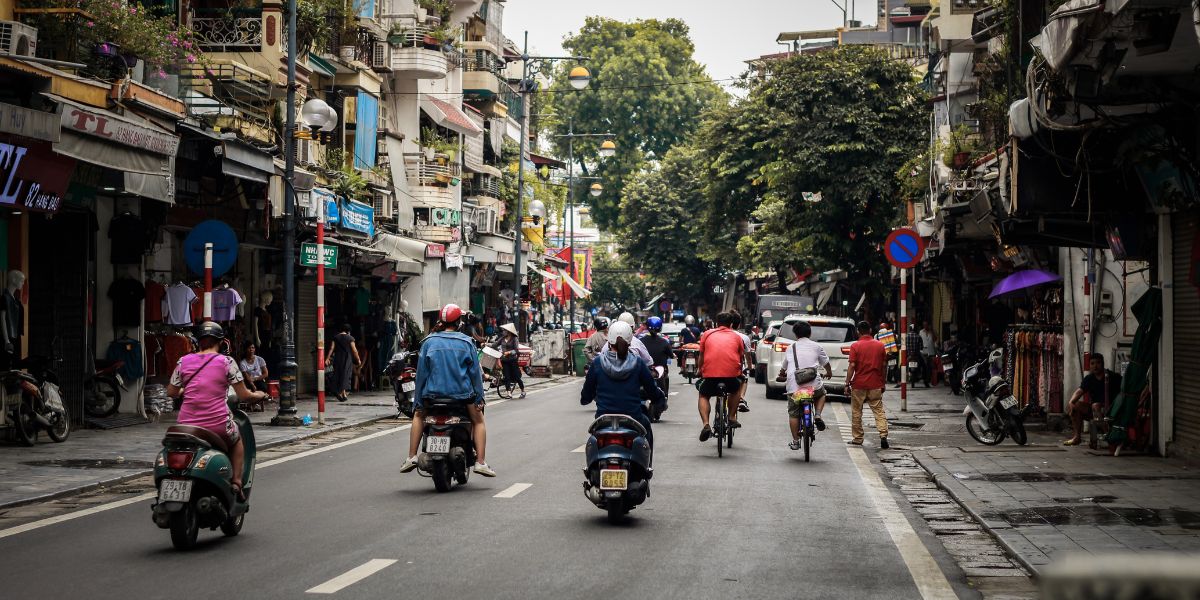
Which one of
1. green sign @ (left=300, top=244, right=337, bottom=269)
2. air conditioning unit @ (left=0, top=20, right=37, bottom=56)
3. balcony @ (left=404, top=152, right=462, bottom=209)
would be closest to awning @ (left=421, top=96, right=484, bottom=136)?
balcony @ (left=404, top=152, right=462, bottom=209)

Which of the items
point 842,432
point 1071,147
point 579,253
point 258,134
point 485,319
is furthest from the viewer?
point 579,253

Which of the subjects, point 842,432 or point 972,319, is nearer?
point 842,432

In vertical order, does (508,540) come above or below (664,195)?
below

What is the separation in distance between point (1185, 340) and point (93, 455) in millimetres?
13296

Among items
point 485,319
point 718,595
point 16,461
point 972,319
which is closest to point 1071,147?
point 718,595

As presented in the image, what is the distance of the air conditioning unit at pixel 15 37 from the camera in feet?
52.0

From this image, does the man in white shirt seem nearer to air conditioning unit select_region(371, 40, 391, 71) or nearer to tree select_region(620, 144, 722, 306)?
air conditioning unit select_region(371, 40, 391, 71)

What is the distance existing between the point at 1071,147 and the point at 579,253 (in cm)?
5914

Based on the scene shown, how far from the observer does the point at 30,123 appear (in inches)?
572

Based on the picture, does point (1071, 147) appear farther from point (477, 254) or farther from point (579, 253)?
point (579, 253)

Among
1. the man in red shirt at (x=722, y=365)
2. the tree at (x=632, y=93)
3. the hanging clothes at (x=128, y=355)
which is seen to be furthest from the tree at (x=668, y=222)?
the man in red shirt at (x=722, y=365)

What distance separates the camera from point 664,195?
77.6 m

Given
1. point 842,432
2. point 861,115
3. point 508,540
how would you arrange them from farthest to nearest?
1. point 861,115
2. point 842,432
3. point 508,540

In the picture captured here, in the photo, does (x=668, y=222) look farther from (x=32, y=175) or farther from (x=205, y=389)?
(x=205, y=389)
